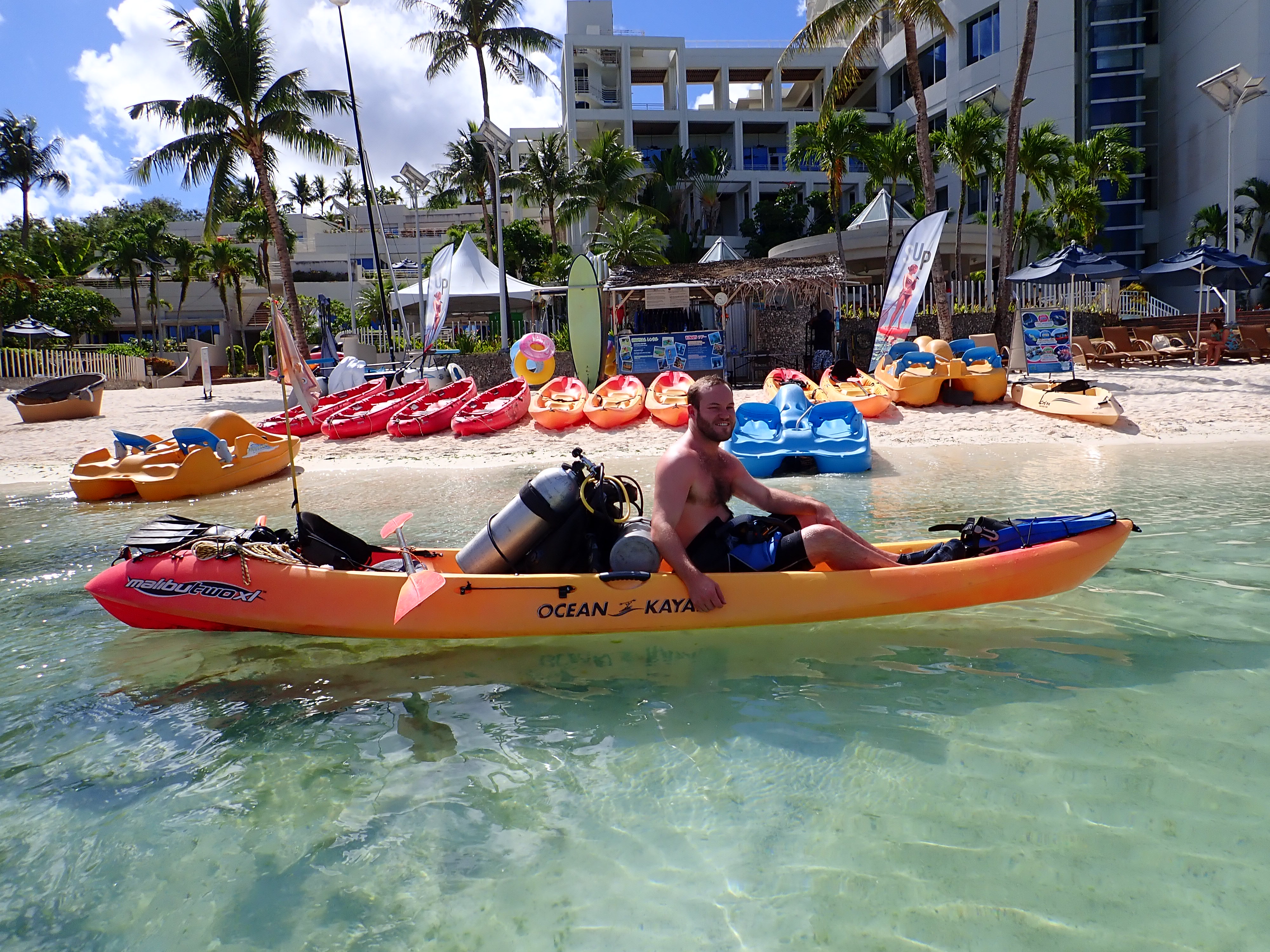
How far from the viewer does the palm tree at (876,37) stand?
16906 millimetres

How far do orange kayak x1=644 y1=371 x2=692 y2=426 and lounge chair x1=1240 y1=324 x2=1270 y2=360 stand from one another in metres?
12.4

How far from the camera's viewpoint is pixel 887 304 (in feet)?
44.6

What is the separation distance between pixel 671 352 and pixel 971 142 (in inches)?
511

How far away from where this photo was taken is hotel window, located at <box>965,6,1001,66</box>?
34.8m

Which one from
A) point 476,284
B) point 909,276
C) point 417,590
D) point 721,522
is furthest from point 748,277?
point 417,590

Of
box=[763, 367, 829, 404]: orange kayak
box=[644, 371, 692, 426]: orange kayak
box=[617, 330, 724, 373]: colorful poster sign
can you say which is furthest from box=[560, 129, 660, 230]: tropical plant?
box=[763, 367, 829, 404]: orange kayak

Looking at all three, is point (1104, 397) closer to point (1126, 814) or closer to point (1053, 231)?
point (1126, 814)

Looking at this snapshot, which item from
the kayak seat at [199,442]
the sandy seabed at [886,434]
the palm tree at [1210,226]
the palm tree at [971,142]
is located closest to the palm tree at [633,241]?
the palm tree at [971,142]

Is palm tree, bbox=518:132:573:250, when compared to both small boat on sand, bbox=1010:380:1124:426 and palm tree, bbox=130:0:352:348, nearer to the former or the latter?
palm tree, bbox=130:0:352:348

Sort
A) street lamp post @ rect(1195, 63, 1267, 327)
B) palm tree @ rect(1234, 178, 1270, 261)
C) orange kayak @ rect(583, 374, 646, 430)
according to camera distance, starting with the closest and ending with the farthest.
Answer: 1. orange kayak @ rect(583, 374, 646, 430)
2. street lamp post @ rect(1195, 63, 1267, 327)
3. palm tree @ rect(1234, 178, 1270, 261)

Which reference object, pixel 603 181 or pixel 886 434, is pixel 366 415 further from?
pixel 603 181

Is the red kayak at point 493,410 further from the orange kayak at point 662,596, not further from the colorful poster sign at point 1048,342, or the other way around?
the orange kayak at point 662,596

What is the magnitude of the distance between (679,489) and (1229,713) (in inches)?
99.5

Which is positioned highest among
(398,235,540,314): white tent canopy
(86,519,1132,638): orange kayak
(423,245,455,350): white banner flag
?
(398,235,540,314): white tent canopy
